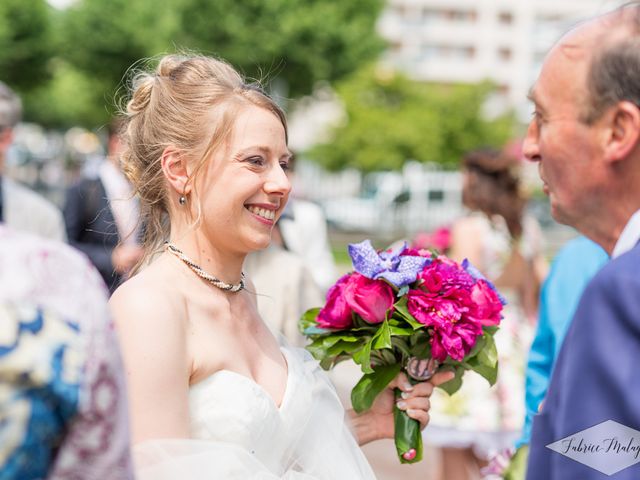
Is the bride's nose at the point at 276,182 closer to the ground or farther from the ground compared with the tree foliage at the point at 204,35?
farther from the ground

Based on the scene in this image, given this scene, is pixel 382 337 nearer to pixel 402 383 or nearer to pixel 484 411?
pixel 402 383

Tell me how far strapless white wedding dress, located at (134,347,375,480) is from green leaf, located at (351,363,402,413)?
10 centimetres

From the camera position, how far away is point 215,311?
2426 mm

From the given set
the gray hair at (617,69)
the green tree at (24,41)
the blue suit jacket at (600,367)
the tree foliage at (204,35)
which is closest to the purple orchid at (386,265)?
the gray hair at (617,69)

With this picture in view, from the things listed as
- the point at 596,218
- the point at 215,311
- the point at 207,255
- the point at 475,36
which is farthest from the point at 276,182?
the point at 475,36

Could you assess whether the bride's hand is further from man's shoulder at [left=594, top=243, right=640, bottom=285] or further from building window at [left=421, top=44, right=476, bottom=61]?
building window at [left=421, top=44, right=476, bottom=61]

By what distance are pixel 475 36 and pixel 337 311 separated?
62911mm

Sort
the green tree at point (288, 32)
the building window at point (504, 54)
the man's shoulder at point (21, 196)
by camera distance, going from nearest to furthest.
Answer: the man's shoulder at point (21, 196)
the green tree at point (288, 32)
the building window at point (504, 54)

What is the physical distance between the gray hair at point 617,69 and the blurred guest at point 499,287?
10.7 ft

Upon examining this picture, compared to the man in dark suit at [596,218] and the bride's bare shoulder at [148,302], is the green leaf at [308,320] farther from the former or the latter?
the man in dark suit at [596,218]

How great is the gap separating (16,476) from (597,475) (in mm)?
968

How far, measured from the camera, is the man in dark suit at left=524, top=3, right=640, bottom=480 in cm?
145

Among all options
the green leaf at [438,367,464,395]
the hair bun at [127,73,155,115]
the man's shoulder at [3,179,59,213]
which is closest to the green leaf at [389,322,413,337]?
the green leaf at [438,367,464,395]

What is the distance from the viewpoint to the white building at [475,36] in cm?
6119
